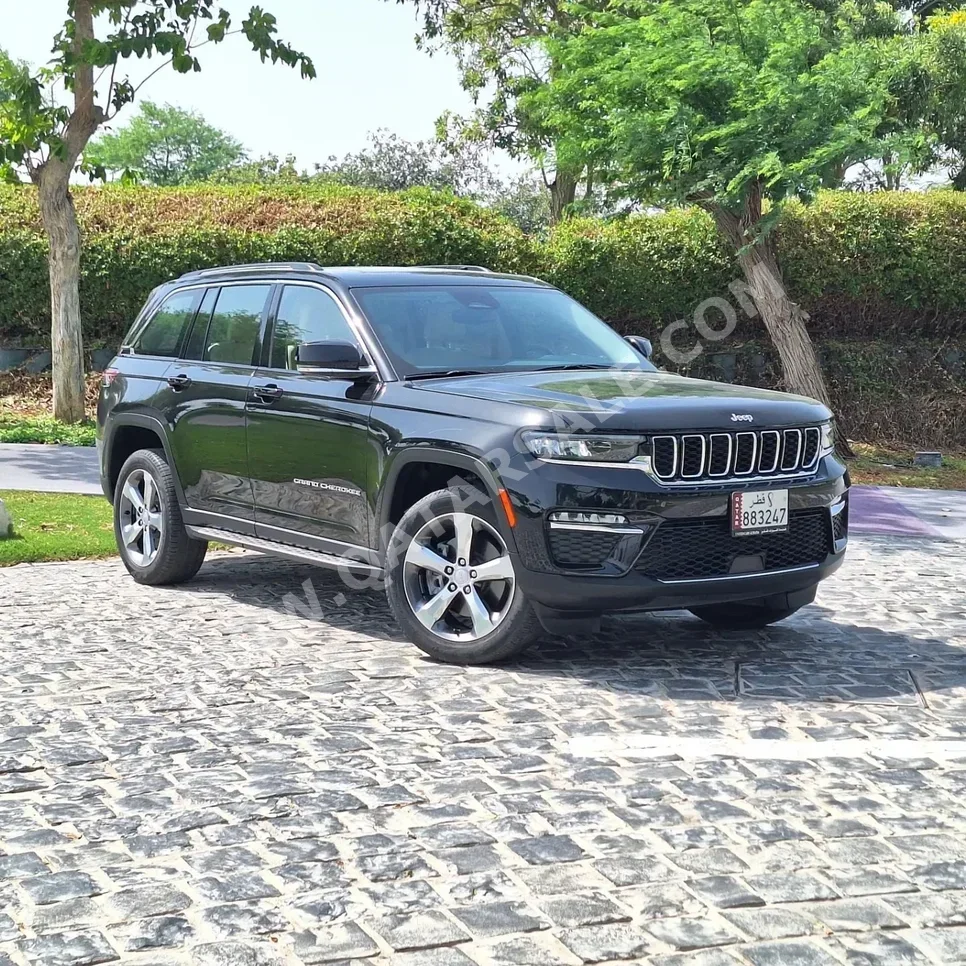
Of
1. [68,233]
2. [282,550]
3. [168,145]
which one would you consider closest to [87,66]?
[68,233]

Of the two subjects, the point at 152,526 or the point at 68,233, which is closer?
the point at 152,526

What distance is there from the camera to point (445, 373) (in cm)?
718

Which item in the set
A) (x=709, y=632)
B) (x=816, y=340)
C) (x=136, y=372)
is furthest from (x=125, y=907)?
(x=816, y=340)

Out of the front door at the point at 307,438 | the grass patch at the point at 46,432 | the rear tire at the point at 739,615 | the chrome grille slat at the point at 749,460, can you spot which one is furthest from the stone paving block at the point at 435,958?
the grass patch at the point at 46,432

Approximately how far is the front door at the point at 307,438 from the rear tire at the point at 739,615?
1962 millimetres

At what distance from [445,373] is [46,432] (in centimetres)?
1101

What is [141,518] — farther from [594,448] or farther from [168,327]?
[594,448]

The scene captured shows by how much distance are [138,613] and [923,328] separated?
46.0 ft

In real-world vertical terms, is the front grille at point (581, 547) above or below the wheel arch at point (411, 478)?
below

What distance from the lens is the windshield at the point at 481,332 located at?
7320 millimetres

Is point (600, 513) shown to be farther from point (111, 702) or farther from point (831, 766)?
point (111, 702)

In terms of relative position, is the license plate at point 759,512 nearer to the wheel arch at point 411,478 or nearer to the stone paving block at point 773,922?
the wheel arch at point 411,478

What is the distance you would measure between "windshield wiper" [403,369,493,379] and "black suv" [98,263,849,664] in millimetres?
20

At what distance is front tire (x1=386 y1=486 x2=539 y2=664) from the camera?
6.44m
